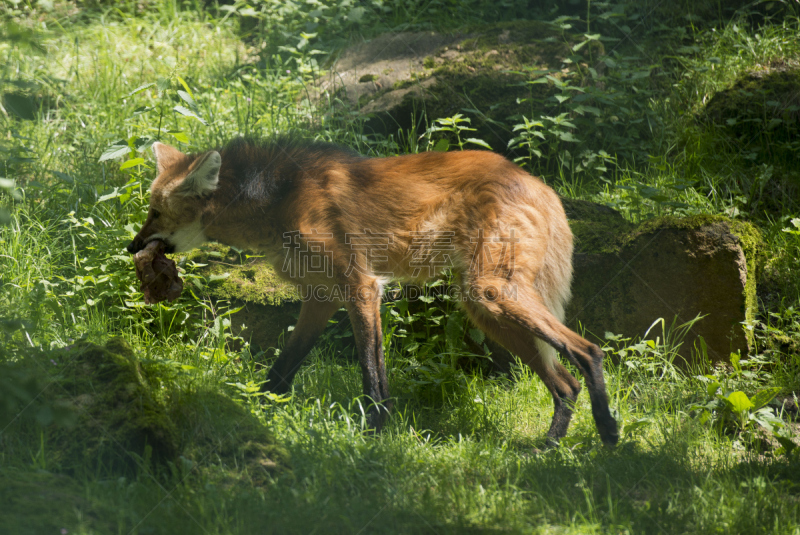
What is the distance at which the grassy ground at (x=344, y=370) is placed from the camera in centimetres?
202

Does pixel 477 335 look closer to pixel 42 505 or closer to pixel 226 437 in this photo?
pixel 226 437

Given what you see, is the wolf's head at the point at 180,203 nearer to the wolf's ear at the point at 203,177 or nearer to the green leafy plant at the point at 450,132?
the wolf's ear at the point at 203,177

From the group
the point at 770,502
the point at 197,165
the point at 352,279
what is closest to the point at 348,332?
the point at 352,279

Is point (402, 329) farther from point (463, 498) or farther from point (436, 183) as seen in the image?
point (463, 498)

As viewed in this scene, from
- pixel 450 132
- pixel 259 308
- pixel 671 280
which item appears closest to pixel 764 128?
pixel 671 280

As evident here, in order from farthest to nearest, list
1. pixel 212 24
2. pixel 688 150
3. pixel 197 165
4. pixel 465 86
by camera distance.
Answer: pixel 212 24, pixel 465 86, pixel 688 150, pixel 197 165

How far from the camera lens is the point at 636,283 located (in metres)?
3.53

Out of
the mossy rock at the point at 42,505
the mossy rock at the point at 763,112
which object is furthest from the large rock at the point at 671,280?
the mossy rock at the point at 42,505

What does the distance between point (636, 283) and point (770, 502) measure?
1614 mm

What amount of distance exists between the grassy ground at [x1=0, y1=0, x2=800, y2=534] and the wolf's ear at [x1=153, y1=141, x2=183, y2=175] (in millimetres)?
189

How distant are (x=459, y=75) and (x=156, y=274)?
128 inches

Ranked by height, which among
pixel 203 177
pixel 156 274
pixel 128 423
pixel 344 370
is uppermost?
pixel 203 177

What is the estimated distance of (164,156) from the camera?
3.23 meters

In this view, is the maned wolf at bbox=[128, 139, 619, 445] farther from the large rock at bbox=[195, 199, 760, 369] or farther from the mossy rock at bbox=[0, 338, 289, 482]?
the mossy rock at bbox=[0, 338, 289, 482]
